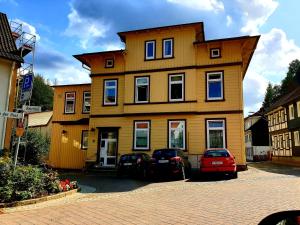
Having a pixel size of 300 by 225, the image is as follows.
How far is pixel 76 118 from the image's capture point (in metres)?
28.2

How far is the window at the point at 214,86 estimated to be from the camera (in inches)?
899

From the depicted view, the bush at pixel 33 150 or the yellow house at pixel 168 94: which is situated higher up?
the yellow house at pixel 168 94

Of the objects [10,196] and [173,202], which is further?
[173,202]

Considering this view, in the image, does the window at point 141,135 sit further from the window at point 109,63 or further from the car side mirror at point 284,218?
the car side mirror at point 284,218

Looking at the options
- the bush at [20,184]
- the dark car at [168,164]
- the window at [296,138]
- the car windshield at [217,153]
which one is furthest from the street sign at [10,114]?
the window at [296,138]

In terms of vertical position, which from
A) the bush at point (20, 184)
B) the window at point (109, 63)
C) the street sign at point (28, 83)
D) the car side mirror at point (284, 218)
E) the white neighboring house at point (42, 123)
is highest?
the window at point (109, 63)

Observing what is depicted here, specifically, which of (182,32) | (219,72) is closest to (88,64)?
(182,32)

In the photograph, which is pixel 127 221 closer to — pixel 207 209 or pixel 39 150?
pixel 207 209

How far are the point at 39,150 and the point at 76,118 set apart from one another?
16.5ft

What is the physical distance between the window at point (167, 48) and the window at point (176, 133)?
16.5 ft

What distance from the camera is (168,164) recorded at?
16.9 meters

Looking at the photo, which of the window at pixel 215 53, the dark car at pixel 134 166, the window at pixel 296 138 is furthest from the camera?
the window at pixel 296 138

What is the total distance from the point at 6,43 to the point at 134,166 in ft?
30.2

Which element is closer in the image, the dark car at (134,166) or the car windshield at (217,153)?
the car windshield at (217,153)
